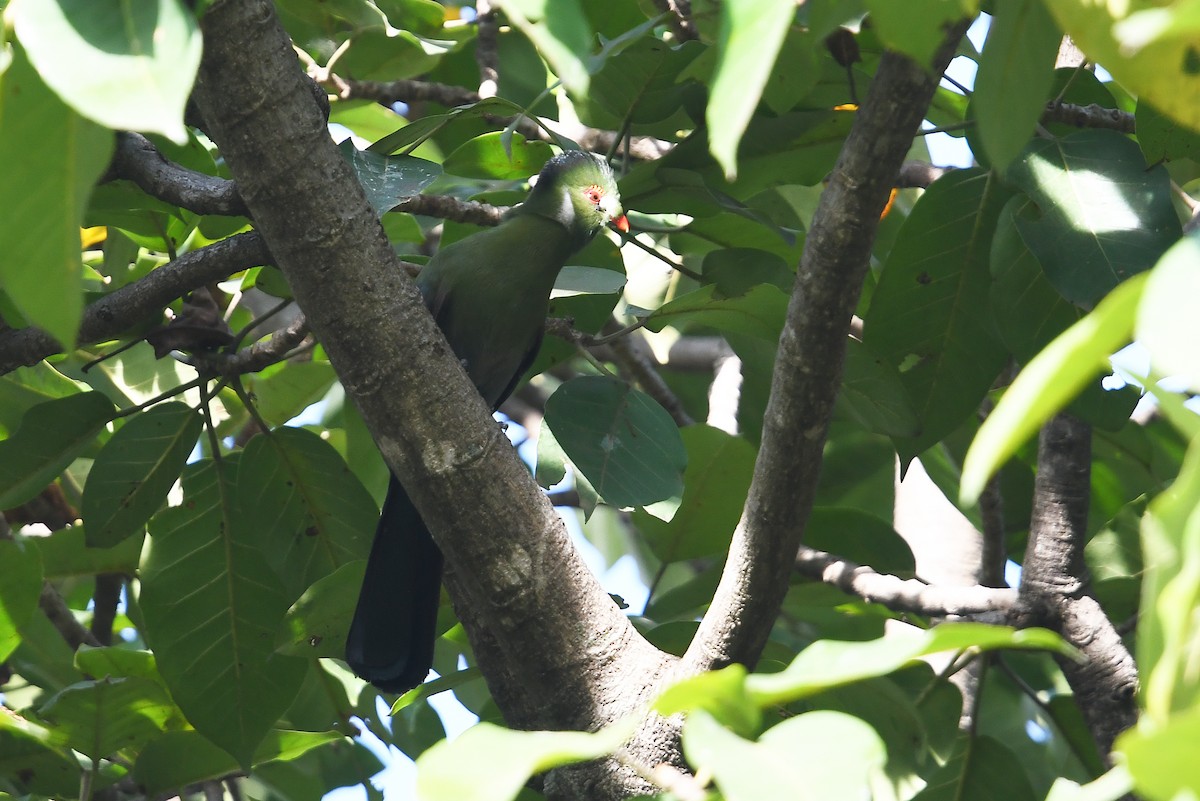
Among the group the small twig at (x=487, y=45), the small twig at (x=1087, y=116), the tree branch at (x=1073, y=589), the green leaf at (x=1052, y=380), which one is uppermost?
the small twig at (x=487, y=45)

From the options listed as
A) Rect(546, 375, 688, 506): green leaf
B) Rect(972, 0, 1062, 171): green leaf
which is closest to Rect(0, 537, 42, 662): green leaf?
Rect(546, 375, 688, 506): green leaf

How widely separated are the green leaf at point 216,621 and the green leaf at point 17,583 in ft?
0.55

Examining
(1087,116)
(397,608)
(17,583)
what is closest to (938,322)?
(1087,116)

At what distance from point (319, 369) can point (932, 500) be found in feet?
5.49

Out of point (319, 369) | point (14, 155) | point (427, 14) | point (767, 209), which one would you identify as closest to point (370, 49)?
point (427, 14)

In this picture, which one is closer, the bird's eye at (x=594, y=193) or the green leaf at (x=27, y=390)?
the green leaf at (x=27, y=390)

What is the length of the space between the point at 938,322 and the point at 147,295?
1.23 metres

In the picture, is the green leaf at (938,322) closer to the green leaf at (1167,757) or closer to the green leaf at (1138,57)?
the green leaf at (1138,57)

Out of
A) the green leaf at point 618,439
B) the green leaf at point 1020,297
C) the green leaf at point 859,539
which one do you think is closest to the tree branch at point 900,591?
the green leaf at point 859,539

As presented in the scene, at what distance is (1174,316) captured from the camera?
0.55 metres

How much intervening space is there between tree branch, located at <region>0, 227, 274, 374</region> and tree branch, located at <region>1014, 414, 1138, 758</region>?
1.32m

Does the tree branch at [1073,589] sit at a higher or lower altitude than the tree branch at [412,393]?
lower

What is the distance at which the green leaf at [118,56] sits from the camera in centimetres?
70

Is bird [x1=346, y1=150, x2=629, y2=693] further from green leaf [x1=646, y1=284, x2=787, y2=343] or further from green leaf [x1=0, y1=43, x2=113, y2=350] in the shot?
green leaf [x1=0, y1=43, x2=113, y2=350]
